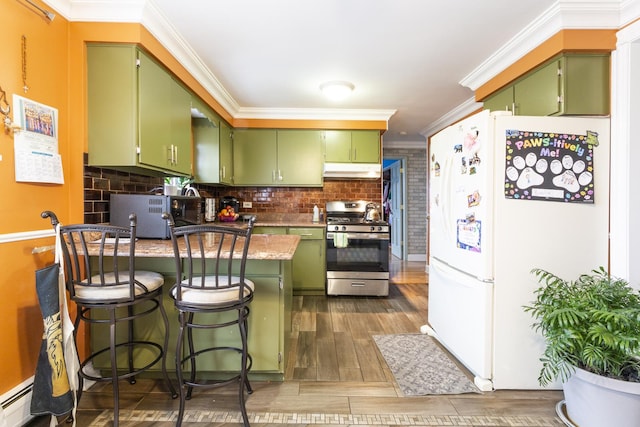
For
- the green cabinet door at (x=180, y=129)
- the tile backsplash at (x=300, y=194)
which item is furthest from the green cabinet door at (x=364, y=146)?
the green cabinet door at (x=180, y=129)

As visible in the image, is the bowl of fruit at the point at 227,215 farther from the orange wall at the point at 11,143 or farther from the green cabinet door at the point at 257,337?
the green cabinet door at the point at 257,337

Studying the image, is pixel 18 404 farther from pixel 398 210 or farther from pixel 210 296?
pixel 398 210

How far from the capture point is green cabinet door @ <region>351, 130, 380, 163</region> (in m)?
3.86

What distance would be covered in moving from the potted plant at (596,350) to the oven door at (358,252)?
1975 mm

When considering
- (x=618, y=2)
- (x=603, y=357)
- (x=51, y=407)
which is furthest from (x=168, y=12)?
(x=603, y=357)

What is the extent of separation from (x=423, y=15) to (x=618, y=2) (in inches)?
45.6

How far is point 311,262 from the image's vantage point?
11.7 ft

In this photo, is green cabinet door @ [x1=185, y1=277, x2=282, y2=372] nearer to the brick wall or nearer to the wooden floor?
the wooden floor

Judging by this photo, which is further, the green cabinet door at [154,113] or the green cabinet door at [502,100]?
the green cabinet door at [502,100]

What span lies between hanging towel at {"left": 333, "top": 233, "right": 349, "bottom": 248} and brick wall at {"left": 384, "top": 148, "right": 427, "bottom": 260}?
102 inches

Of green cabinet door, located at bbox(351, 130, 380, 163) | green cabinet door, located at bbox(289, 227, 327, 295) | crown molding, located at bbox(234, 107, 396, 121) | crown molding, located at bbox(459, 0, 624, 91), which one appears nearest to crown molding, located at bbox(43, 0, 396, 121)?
crown molding, located at bbox(234, 107, 396, 121)

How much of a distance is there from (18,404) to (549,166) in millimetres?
3122

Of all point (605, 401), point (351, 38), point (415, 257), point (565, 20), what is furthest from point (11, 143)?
point (415, 257)

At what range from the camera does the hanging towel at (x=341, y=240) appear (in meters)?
3.47
